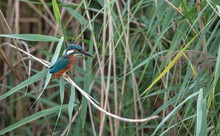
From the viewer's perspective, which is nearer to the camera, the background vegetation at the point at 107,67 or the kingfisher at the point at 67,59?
the kingfisher at the point at 67,59

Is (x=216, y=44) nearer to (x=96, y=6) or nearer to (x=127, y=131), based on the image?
(x=127, y=131)

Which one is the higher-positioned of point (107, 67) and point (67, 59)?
point (67, 59)

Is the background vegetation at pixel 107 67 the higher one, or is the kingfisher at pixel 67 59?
the kingfisher at pixel 67 59

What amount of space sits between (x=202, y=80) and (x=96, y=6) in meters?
1.36

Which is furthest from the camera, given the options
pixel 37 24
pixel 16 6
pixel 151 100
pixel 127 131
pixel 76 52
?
pixel 37 24

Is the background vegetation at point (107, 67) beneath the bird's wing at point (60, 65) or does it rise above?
beneath

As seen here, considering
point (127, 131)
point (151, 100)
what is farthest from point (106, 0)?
point (151, 100)

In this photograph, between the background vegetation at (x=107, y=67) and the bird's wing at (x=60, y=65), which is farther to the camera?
the background vegetation at (x=107, y=67)

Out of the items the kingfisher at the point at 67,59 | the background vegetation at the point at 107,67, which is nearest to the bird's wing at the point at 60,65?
the kingfisher at the point at 67,59

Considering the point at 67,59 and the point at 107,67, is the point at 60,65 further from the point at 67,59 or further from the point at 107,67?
the point at 107,67

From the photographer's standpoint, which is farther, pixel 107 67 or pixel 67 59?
pixel 107 67

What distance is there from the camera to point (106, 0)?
2.16m

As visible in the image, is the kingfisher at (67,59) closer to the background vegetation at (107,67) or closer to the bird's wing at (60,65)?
the bird's wing at (60,65)

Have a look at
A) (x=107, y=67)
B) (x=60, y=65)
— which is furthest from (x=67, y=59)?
(x=107, y=67)
